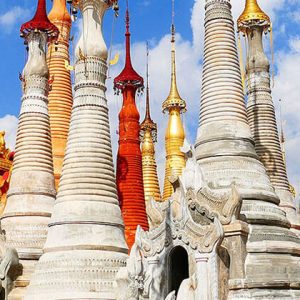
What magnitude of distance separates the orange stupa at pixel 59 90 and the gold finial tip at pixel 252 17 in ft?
27.2

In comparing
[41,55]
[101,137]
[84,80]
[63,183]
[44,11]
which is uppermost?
[44,11]

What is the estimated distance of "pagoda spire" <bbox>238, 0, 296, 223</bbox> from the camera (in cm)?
2525

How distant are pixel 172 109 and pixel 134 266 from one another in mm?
32536

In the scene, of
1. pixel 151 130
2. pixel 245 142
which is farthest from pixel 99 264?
pixel 151 130

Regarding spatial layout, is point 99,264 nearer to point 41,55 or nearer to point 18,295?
point 18,295

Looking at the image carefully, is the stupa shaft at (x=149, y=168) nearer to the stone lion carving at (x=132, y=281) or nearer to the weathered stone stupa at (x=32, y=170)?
the weathered stone stupa at (x=32, y=170)

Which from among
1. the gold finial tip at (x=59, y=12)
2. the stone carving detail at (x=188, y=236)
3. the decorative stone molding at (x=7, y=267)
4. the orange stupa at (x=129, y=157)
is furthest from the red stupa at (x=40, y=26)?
the stone carving detail at (x=188, y=236)

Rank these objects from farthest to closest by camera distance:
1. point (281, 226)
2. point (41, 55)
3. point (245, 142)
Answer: point (41, 55) < point (245, 142) < point (281, 226)

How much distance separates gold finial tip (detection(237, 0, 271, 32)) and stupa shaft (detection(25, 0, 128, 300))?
7.59 m

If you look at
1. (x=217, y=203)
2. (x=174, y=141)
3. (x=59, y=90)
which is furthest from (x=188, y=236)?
(x=174, y=141)

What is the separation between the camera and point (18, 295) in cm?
2311

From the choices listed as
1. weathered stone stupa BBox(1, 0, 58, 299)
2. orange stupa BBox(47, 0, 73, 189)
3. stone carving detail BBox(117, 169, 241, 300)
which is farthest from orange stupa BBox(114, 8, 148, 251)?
stone carving detail BBox(117, 169, 241, 300)

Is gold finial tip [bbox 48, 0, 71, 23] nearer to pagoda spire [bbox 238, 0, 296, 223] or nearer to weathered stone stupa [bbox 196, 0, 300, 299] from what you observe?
pagoda spire [bbox 238, 0, 296, 223]

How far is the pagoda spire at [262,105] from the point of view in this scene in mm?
25250
